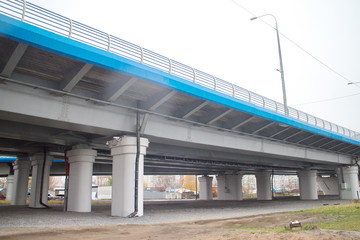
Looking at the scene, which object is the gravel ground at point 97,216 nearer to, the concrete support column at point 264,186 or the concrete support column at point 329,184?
the concrete support column at point 264,186

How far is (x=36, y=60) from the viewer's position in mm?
12766

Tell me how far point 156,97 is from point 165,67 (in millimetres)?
1607

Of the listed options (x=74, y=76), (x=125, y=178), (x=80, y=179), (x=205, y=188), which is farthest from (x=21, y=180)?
(x=205, y=188)

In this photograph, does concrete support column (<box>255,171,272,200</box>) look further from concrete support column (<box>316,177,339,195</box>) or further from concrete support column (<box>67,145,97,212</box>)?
concrete support column (<box>316,177,339,195</box>)

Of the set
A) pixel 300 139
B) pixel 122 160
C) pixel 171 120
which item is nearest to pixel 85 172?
pixel 122 160

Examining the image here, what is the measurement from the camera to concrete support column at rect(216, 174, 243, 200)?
168 feet

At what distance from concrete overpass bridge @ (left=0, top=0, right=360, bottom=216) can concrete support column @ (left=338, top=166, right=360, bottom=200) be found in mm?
18965

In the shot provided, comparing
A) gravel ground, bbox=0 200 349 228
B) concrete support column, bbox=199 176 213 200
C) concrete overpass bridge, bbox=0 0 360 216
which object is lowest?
gravel ground, bbox=0 200 349 228

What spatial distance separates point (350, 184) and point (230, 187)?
17.5m

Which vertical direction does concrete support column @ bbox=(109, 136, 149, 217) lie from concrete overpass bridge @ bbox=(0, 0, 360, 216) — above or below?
below

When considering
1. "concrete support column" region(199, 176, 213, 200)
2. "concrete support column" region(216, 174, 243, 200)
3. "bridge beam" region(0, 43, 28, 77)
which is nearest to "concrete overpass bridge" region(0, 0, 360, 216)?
"bridge beam" region(0, 43, 28, 77)

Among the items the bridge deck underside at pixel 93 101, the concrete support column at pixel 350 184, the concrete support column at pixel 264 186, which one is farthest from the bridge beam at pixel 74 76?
the concrete support column at pixel 350 184

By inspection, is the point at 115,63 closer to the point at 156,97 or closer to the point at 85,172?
the point at 156,97

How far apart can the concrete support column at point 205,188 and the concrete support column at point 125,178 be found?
1718 inches
